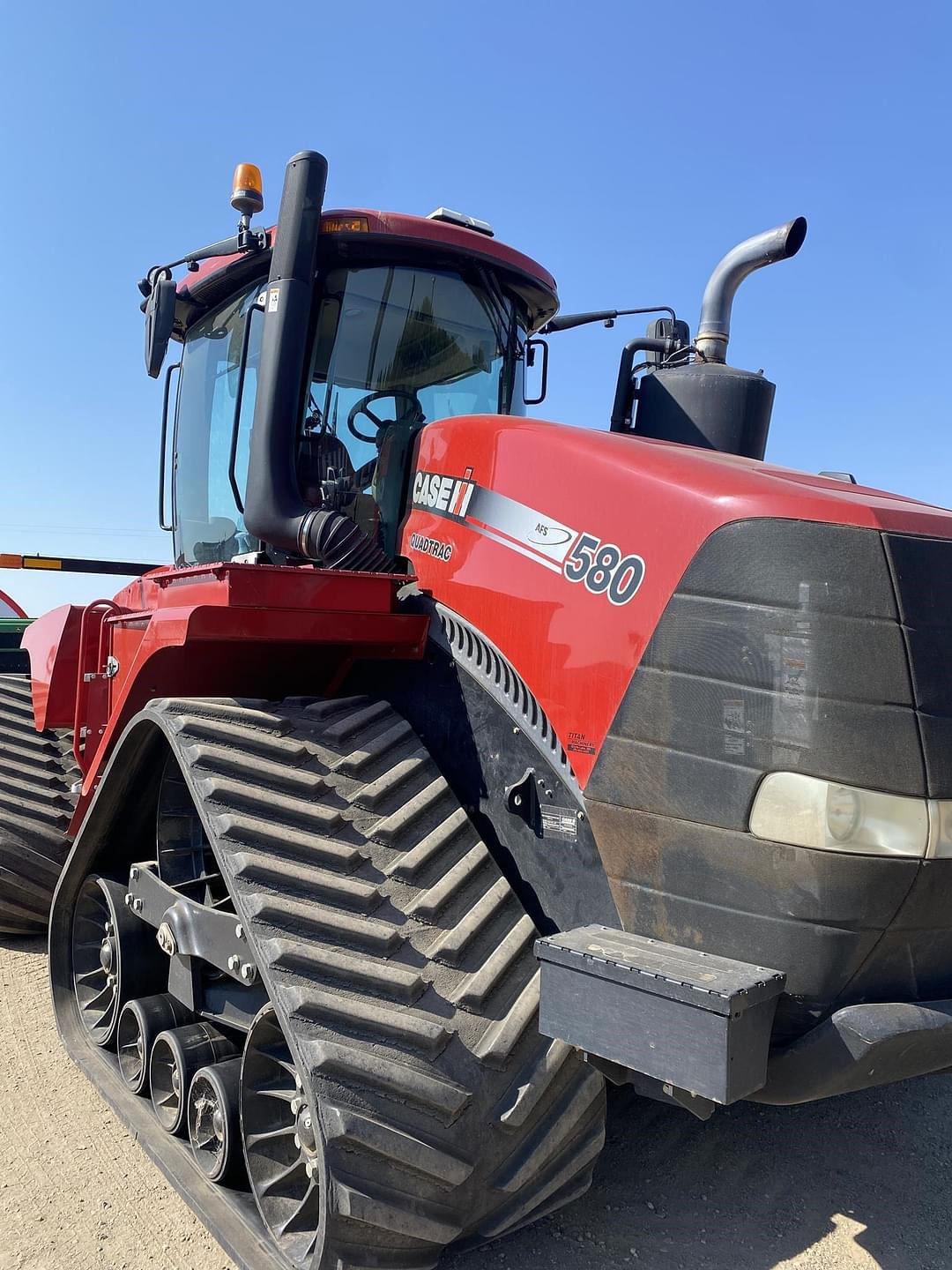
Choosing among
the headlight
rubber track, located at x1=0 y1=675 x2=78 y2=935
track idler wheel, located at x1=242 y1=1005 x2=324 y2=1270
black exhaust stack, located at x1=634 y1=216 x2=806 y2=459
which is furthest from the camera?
rubber track, located at x1=0 y1=675 x2=78 y2=935

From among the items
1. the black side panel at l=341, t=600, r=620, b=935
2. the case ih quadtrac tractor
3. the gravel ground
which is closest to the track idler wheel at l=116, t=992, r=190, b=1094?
the case ih quadtrac tractor

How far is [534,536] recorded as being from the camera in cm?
246

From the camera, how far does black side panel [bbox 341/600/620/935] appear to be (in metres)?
2.31

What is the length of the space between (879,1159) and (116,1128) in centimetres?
231

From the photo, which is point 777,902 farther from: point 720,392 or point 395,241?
point 395,241

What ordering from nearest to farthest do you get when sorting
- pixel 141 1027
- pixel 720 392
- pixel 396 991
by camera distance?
1. pixel 396 991
2. pixel 141 1027
3. pixel 720 392

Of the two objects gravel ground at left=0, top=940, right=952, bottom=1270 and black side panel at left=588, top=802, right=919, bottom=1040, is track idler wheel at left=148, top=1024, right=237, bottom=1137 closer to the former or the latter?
gravel ground at left=0, top=940, right=952, bottom=1270

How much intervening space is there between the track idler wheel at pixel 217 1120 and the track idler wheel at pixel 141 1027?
0.35 m

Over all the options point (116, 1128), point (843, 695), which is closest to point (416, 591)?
point (843, 695)

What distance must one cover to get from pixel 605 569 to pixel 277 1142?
1604mm

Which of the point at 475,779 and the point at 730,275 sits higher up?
the point at 730,275

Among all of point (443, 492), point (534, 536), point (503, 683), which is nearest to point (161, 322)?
point (443, 492)

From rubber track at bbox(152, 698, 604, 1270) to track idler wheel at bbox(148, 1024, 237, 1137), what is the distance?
0.84 metres

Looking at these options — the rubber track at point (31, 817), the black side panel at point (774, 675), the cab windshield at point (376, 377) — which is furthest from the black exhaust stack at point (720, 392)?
the rubber track at point (31, 817)
